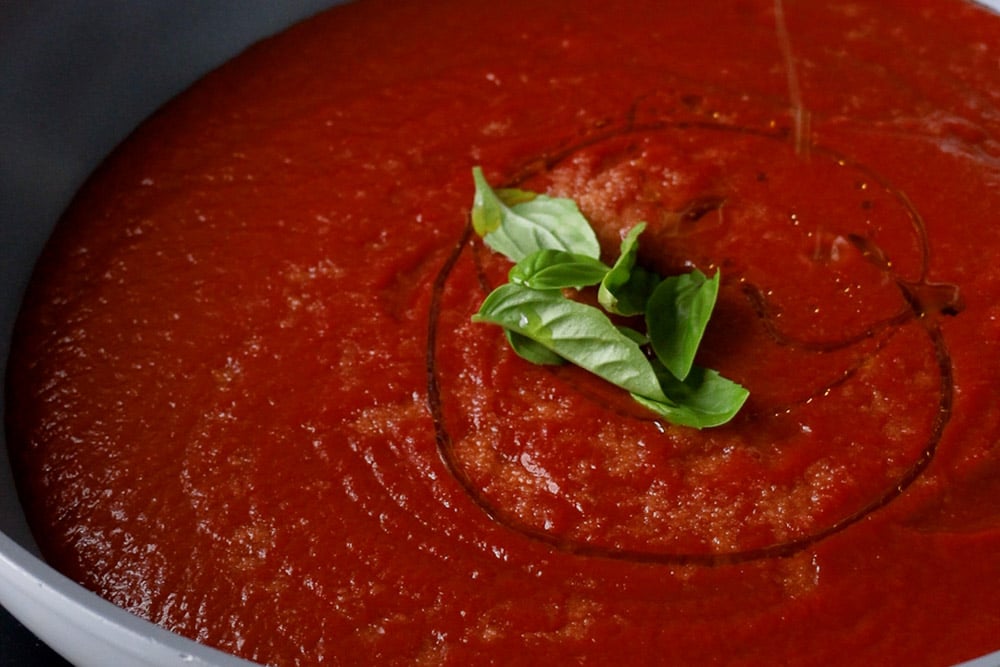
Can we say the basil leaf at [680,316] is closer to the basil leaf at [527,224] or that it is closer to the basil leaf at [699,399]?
the basil leaf at [699,399]

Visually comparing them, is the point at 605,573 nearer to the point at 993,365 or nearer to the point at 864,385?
the point at 864,385

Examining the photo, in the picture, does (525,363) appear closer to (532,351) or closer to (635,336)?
(532,351)

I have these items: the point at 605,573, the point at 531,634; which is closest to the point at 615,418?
the point at 605,573

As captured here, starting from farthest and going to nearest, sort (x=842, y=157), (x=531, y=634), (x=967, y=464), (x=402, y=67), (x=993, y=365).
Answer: (x=402, y=67) < (x=842, y=157) < (x=993, y=365) < (x=967, y=464) < (x=531, y=634)

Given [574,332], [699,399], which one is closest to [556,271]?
[574,332]

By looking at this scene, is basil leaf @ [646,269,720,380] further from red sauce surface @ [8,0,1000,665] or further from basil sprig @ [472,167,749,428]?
red sauce surface @ [8,0,1000,665]

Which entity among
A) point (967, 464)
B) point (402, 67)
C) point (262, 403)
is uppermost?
point (402, 67)
